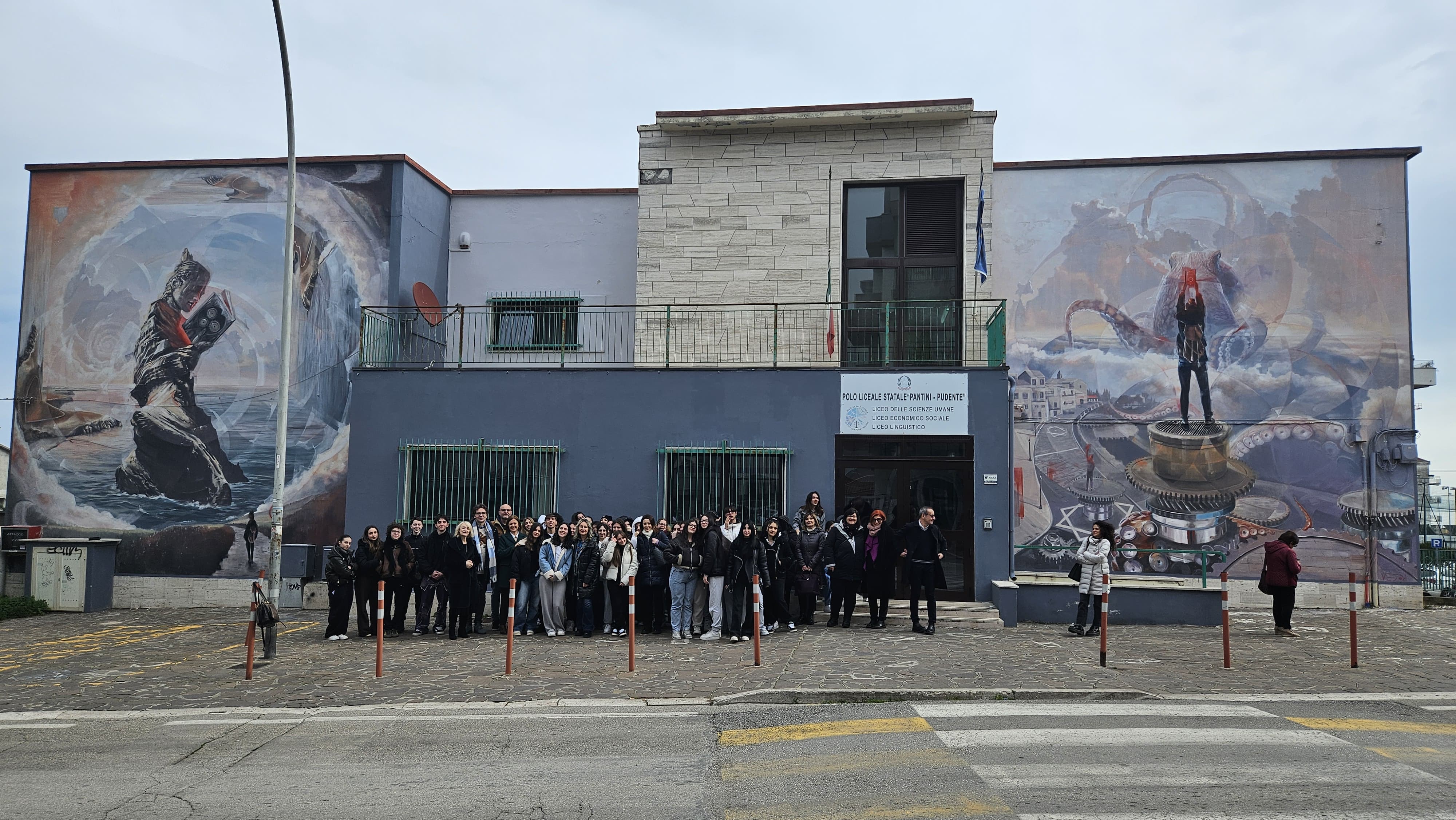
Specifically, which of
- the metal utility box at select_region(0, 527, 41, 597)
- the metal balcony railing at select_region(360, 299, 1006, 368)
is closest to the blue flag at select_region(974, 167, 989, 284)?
the metal balcony railing at select_region(360, 299, 1006, 368)

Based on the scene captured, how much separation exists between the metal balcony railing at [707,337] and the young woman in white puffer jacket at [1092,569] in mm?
3427

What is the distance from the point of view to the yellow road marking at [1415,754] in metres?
6.95

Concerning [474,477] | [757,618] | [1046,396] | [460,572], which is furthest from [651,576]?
[1046,396]

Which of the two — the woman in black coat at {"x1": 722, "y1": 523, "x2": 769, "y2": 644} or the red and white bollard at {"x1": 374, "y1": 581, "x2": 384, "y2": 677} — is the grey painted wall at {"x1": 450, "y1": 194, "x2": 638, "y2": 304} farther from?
Result: the red and white bollard at {"x1": 374, "y1": 581, "x2": 384, "y2": 677}

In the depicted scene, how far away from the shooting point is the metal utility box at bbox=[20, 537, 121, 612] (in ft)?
61.6

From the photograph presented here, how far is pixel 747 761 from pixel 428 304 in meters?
16.1

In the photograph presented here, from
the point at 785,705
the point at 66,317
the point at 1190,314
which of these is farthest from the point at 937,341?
the point at 66,317

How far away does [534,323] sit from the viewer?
20.7m

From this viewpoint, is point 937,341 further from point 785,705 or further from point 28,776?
point 28,776

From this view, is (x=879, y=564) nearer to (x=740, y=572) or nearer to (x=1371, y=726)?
(x=740, y=572)

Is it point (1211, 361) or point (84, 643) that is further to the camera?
point (1211, 361)

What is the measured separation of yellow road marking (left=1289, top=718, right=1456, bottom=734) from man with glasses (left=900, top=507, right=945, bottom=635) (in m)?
5.91

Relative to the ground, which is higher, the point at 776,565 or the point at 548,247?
the point at 548,247

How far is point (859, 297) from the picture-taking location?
737 inches
